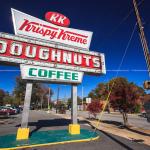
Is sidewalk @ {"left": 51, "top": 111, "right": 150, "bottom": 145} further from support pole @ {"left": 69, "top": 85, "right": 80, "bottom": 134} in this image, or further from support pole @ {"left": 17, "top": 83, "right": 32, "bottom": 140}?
support pole @ {"left": 17, "top": 83, "right": 32, "bottom": 140}

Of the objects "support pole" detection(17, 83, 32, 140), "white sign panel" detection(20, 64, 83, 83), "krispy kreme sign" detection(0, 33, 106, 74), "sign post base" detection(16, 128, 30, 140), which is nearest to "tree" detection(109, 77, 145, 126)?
"krispy kreme sign" detection(0, 33, 106, 74)

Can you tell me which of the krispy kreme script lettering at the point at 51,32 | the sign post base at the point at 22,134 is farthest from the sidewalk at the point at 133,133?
the krispy kreme script lettering at the point at 51,32

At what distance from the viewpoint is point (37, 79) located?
12812 millimetres

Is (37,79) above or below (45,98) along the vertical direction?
below

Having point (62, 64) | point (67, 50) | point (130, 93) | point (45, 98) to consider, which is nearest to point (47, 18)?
point (67, 50)

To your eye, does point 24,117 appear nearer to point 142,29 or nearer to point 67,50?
point 67,50

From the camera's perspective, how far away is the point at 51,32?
45.9ft

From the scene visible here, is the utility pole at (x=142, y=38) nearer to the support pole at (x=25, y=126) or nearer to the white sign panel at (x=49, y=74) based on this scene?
the white sign panel at (x=49, y=74)

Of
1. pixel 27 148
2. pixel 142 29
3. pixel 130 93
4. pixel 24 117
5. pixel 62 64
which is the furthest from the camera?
pixel 130 93

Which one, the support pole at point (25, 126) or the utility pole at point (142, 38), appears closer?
the utility pole at point (142, 38)

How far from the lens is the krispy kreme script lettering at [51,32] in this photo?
1305 cm

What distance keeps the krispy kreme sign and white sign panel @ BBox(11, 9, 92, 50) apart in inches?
23.1

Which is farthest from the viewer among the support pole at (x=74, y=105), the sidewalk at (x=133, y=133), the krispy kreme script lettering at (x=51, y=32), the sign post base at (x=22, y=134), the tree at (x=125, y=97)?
the tree at (x=125, y=97)

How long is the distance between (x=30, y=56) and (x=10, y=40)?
1.75 m
